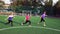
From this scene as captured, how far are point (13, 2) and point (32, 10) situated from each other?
2.56 metres

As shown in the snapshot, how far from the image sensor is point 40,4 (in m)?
22.8

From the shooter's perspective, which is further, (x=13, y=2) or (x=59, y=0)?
(x=59, y=0)

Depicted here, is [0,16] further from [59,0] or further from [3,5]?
[59,0]

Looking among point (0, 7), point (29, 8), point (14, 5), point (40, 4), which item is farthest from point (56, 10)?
point (0, 7)

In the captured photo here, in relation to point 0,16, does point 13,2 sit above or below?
above

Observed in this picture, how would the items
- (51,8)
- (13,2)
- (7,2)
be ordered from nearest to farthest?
(7,2) → (13,2) → (51,8)

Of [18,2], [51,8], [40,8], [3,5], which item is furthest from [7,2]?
[51,8]

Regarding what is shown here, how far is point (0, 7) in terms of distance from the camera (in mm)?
19938

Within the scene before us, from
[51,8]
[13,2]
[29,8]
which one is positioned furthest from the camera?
[51,8]

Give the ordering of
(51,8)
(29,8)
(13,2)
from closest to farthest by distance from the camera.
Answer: (13,2) → (29,8) → (51,8)

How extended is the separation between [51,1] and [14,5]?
4502mm

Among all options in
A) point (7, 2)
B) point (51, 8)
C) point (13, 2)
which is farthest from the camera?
point (51, 8)

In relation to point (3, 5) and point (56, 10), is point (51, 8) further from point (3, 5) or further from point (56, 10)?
point (3, 5)

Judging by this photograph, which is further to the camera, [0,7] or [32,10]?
[32,10]
